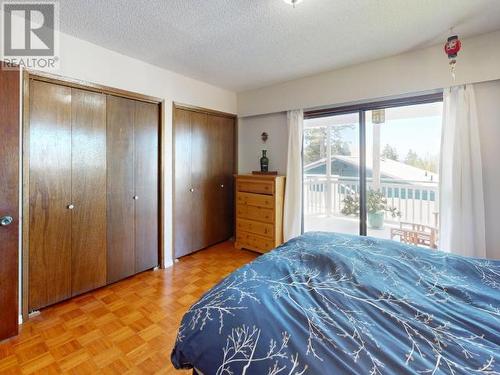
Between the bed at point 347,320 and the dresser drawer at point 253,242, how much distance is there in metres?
2.11

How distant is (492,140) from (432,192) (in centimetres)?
80

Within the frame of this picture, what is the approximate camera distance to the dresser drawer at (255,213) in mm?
3525

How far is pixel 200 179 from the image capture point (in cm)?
370

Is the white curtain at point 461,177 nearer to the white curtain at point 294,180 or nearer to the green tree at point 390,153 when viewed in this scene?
the green tree at point 390,153

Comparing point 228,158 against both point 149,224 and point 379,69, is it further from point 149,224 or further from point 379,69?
point 379,69

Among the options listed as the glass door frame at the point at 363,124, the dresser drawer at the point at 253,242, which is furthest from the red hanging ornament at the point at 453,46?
the dresser drawer at the point at 253,242

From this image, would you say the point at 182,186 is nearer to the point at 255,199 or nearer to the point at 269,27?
the point at 255,199

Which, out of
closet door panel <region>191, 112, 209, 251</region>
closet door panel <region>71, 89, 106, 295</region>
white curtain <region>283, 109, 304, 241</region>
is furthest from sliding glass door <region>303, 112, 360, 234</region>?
closet door panel <region>71, 89, 106, 295</region>

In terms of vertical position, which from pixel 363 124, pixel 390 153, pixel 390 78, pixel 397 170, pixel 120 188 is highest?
pixel 390 78

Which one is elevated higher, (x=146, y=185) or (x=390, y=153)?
(x=390, y=153)

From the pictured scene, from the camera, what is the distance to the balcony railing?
118 inches

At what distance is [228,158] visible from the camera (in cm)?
415

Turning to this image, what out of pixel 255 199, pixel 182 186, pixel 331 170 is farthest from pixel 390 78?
pixel 182 186

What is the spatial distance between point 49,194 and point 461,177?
384 centimetres
